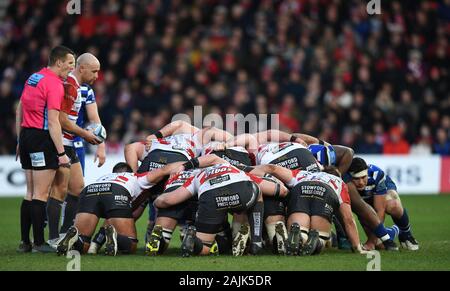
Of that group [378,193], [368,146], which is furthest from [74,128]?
[368,146]

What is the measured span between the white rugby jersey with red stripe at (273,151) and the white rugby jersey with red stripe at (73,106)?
85.1 inches

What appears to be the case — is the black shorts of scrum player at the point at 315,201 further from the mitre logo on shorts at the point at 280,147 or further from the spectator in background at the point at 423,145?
the spectator in background at the point at 423,145

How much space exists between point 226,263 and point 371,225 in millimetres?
2123

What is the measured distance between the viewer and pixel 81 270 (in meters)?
7.57

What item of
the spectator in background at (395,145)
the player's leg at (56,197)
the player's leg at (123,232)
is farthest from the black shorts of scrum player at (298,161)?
Result: the spectator in background at (395,145)

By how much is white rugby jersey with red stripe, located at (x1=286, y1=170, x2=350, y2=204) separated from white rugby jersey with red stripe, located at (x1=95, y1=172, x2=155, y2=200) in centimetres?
153

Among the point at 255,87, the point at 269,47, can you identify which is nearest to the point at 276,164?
the point at 255,87

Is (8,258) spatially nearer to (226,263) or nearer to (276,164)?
(226,263)

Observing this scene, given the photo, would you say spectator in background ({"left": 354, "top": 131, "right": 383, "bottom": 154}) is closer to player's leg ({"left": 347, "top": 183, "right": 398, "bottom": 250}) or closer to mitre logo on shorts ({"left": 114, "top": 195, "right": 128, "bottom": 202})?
player's leg ({"left": 347, "top": 183, "right": 398, "bottom": 250})

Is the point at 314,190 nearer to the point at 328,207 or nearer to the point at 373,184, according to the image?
the point at 328,207

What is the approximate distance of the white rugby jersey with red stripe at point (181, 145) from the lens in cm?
1032

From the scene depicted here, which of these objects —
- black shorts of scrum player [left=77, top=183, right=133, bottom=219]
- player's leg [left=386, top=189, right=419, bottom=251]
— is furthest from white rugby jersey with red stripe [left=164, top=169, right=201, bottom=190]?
player's leg [left=386, top=189, right=419, bottom=251]

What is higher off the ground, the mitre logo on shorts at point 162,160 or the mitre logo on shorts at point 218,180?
the mitre logo on shorts at point 162,160

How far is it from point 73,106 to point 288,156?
2.49 m
